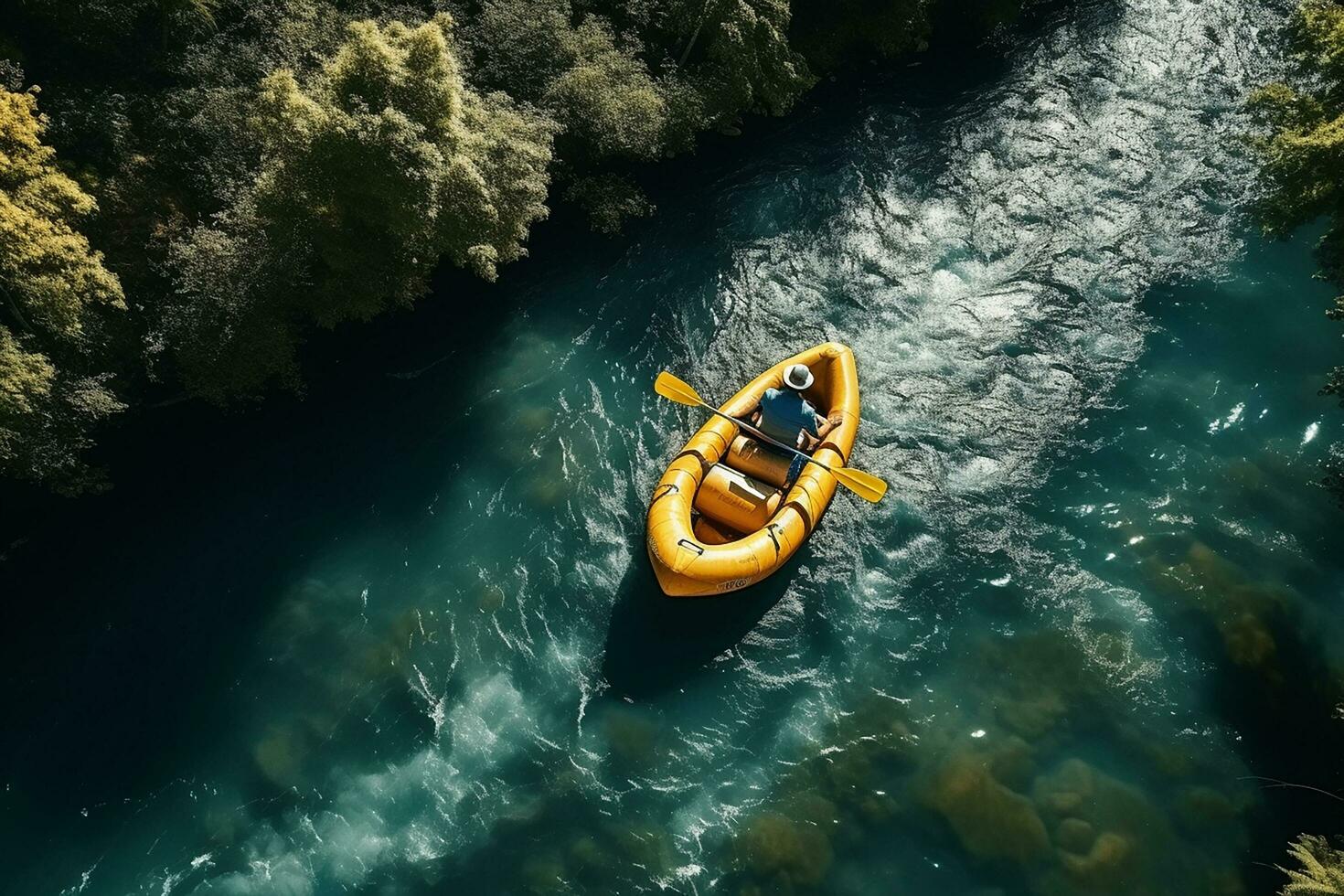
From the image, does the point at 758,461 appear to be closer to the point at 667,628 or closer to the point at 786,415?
the point at 786,415

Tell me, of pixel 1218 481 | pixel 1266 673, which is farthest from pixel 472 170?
pixel 1266 673

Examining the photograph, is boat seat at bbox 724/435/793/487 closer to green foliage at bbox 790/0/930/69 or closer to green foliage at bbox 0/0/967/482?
green foliage at bbox 0/0/967/482

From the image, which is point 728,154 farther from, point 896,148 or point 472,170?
point 472,170

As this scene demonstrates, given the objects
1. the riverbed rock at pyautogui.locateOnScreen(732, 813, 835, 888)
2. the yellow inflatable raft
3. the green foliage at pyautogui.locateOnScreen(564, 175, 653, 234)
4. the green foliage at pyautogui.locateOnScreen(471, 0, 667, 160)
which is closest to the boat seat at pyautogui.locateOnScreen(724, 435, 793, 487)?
the yellow inflatable raft

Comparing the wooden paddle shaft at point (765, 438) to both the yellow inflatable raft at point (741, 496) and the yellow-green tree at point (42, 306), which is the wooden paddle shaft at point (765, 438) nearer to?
the yellow inflatable raft at point (741, 496)

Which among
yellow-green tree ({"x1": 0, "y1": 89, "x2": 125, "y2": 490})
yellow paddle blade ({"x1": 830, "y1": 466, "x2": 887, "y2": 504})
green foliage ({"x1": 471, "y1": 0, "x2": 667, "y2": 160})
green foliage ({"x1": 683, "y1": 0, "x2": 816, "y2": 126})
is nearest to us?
yellow-green tree ({"x1": 0, "y1": 89, "x2": 125, "y2": 490})
